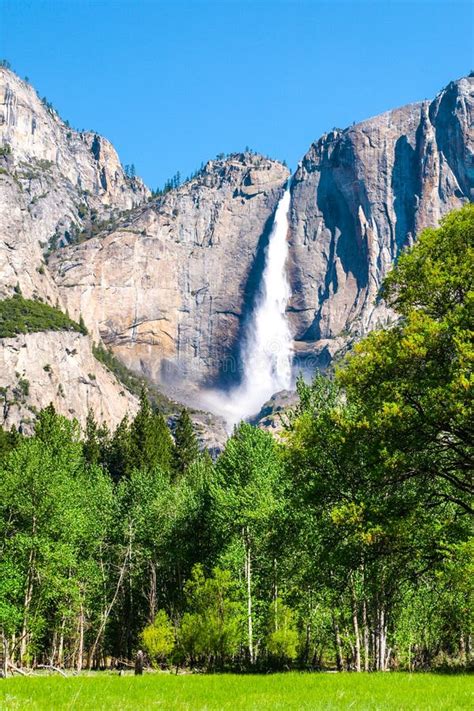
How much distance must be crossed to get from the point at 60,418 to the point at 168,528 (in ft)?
96.5

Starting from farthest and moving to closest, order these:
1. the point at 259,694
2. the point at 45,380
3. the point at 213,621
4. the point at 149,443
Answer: the point at 45,380 → the point at 149,443 → the point at 213,621 → the point at 259,694

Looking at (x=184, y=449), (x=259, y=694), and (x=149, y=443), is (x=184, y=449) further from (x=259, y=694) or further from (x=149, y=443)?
(x=259, y=694)

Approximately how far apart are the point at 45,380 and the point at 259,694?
173 m

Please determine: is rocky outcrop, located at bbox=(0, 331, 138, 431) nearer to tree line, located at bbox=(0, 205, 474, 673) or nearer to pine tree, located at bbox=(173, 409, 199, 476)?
pine tree, located at bbox=(173, 409, 199, 476)

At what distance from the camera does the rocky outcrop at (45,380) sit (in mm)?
164750

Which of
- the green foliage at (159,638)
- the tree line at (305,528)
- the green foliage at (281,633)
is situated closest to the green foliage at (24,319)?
the tree line at (305,528)

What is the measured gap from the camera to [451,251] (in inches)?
825

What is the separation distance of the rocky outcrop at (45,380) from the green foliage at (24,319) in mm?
1687

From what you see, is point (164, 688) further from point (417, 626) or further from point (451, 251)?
point (417, 626)

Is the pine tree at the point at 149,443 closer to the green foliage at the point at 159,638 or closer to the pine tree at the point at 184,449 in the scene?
the pine tree at the point at 184,449

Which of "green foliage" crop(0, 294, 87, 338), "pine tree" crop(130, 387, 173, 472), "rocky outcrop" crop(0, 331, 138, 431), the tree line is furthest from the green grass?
"green foliage" crop(0, 294, 87, 338)

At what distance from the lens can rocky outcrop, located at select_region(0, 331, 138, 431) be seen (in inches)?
6486

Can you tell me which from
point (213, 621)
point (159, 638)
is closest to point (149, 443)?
point (159, 638)

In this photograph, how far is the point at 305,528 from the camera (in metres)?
33.3
